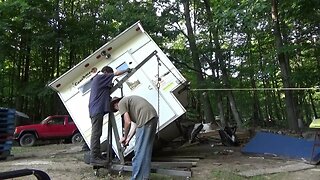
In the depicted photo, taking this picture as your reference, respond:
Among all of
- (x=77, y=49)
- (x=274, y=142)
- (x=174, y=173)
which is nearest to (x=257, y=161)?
(x=274, y=142)

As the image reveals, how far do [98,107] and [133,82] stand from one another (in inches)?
54.0

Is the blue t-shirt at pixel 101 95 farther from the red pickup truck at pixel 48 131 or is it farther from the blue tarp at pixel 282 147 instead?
the red pickup truck at pixel 48 131

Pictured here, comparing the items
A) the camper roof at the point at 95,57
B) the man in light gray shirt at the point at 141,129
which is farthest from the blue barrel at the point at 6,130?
the man in light gray shirt at the point at 141,129

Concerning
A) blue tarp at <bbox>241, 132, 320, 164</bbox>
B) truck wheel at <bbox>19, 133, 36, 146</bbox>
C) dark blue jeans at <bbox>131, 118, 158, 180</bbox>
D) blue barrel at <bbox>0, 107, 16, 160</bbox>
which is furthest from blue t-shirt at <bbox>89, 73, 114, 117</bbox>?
truck wheel at <bbox>19, 133, 36, 146</bbox>

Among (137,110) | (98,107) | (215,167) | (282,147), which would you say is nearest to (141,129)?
(137,110)

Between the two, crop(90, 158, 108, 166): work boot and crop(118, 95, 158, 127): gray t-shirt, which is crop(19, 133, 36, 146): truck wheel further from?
crop(118, 95, 158, 127): gray t-shirt

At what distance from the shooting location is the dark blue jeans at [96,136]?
21.1 ft

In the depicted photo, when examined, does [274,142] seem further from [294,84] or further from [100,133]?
[294,84]

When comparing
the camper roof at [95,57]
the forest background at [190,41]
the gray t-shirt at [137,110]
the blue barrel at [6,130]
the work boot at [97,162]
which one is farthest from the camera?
the forest background at [190,41]

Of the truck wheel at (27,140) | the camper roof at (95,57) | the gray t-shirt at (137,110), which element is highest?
the camper roof at (95,57)

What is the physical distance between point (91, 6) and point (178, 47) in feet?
25.7

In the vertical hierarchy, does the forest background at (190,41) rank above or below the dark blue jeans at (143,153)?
above

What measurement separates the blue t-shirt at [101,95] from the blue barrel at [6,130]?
4879 millimetres

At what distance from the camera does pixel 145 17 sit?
15.8m
